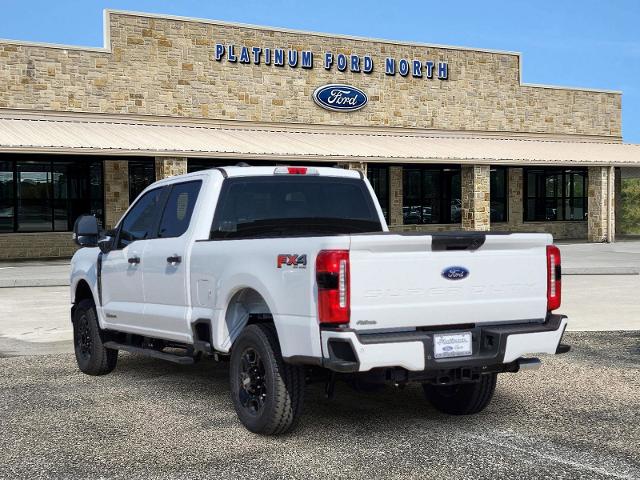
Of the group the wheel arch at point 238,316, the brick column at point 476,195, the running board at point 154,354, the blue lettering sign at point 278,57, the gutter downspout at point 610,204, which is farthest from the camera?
the gutter downspout at point 610,204

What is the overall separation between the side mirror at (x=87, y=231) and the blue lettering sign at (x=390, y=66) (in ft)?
86.6

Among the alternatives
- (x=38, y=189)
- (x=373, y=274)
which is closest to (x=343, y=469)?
(x=373, y=274)

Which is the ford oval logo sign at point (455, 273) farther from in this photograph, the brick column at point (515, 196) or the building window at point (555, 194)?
the building window at point (555, 194)

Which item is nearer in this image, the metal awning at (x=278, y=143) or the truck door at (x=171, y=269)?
the truck door at (x=171, y=269)

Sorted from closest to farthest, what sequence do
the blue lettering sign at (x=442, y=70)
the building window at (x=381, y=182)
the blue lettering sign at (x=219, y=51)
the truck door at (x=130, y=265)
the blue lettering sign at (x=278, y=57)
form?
the truck door at (x=130, y=265) → the blue lettering sign at (x=219, y=51) → the blue lettering sign at (x=278, y=57) → the building window at (x=381, y=182) → the blue lettering sign at (x=442, y=70)

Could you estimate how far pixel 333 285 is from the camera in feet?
18.5

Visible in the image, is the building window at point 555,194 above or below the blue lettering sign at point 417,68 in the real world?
below

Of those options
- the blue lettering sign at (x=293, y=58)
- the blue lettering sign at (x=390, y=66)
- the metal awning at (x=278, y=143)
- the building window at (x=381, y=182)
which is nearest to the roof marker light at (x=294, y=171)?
the metal awning at (x=278, y=143)

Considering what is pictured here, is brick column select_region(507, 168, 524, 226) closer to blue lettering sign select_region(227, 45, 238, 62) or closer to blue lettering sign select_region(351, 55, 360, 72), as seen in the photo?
blue lettering sign select_region(351, 55, 360, 72)

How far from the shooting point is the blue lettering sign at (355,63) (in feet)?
109

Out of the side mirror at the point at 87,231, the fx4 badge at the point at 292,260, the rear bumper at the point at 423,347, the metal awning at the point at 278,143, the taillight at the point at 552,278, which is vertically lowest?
the rear bumper at the point at 423,347

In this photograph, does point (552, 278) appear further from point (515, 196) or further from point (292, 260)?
point (515, 196)

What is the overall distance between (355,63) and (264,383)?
2787 cm

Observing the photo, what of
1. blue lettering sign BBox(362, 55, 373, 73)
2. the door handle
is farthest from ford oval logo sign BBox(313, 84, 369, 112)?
the door handle
